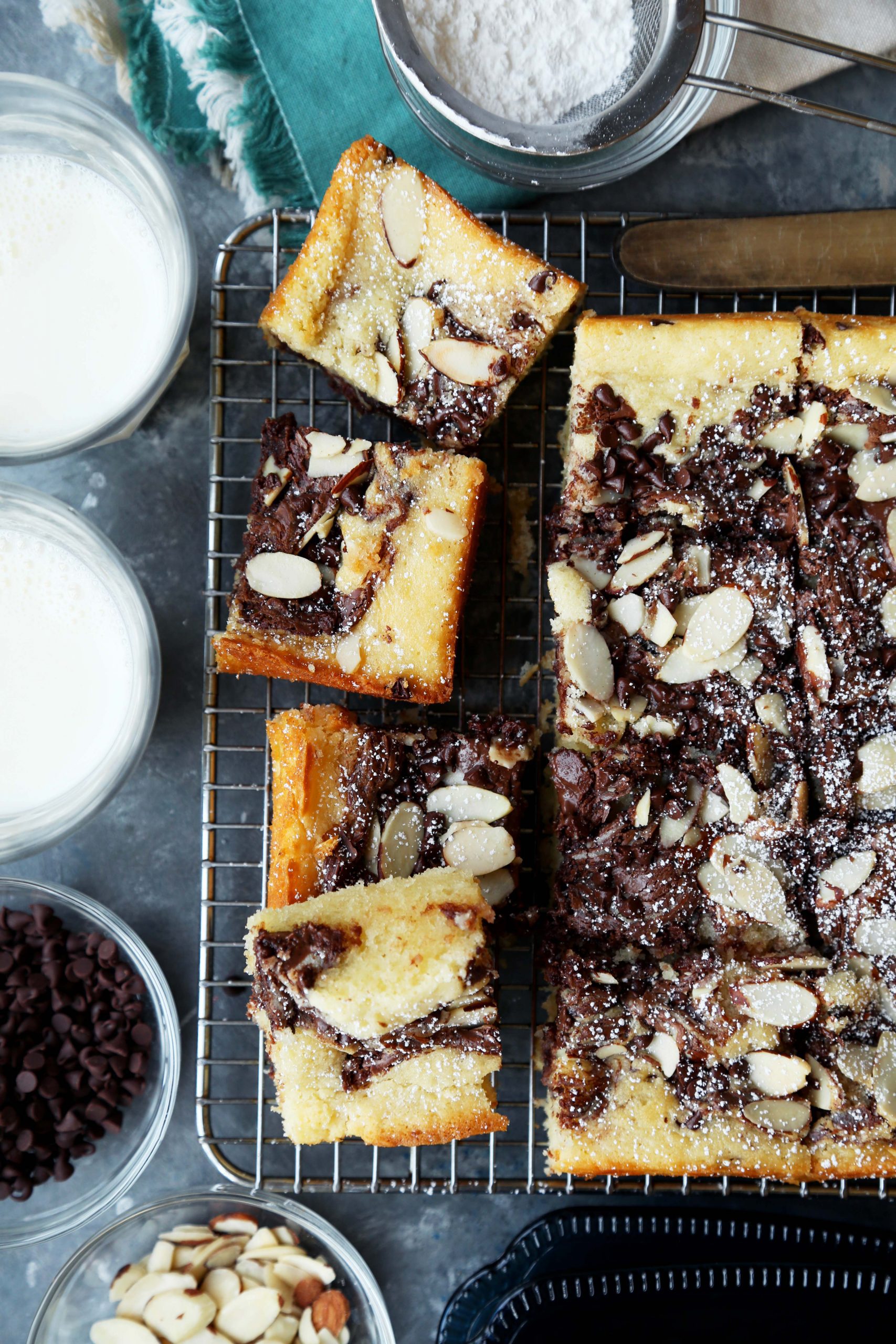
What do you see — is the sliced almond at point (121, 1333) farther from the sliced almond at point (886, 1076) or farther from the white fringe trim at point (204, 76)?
the white fringe trim at point (204, 76)

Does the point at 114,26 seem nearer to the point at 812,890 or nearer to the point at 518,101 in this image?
the point at 518,101

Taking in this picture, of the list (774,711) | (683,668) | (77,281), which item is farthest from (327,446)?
(774,711)

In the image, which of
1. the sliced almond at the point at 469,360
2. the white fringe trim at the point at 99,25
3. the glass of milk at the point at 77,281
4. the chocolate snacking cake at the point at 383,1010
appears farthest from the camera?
the white fringe trim at the point at 99,25

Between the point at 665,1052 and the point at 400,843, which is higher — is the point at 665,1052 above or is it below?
below

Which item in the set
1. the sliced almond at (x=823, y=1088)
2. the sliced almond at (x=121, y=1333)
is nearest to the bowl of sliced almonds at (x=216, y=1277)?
the sliced almond at (x=121, y=1333)

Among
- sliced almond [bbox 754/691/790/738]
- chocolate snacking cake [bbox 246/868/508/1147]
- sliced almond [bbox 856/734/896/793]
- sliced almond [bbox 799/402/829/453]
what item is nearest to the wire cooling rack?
chocolate snacking cake [bbox 246/868/508/1147]

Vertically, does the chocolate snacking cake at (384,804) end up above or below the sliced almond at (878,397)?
below

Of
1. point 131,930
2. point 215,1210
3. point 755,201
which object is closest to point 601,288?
point 755,201

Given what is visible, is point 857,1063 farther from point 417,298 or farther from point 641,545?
point 417,298

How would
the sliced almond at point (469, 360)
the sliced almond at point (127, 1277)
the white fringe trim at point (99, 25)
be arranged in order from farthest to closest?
1. the sliced almond at point (127, 1277)
2. the white fringe trim at point (99, 25)
3. the sliced almond at point (469, 360)
